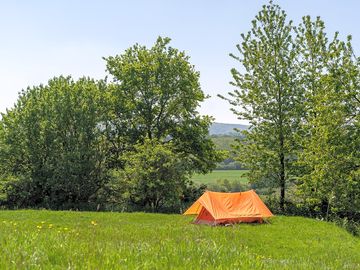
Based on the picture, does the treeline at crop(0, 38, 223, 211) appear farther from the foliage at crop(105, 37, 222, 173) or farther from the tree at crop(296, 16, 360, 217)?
the tree at crop(296, 16, 360, 217)

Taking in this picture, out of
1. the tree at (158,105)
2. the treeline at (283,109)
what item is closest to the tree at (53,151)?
the tree at (158,105)

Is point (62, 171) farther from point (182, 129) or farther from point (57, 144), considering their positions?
point (182, 129)

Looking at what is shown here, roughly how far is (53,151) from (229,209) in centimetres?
2025

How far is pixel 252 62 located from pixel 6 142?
85.3ft

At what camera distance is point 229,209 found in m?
26.7

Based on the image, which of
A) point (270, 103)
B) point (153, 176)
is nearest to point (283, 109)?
point (270, 103)

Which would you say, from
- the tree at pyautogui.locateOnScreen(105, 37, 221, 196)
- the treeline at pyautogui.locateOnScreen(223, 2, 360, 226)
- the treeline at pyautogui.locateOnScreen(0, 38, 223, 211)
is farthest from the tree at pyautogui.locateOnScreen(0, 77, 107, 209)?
the treeline at pyautogui.locateOnScreen(223, 2, 360, 226)

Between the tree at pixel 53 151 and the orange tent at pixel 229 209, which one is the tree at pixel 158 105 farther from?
the orange tent at pixel 229 209

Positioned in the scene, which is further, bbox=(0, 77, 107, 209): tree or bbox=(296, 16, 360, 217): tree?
bbox=(0, 77, 107, 209): tree

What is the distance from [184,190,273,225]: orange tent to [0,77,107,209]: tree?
15.4m

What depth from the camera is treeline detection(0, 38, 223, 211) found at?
36.1m

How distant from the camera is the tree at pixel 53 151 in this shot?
37094 mm

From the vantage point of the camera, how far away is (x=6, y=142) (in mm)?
38188

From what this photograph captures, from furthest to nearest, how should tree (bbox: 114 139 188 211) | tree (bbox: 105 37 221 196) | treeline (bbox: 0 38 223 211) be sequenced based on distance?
tree (bbox: 105 37 221 196)
treeline (bbox: 0 38 223 211)
tree (bbox: 114 139 188 211)
